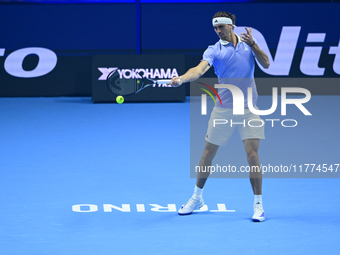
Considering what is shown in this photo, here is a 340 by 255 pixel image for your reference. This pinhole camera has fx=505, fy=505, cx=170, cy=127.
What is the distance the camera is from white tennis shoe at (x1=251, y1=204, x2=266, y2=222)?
4.38 m

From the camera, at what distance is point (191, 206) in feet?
15.3

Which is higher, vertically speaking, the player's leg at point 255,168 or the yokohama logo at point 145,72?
the yokohama logo at point 145,72

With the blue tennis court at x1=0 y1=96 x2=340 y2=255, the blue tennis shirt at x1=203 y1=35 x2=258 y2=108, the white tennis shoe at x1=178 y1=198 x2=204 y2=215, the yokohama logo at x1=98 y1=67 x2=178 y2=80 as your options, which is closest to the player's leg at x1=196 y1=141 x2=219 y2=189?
the white tennis shoe at x1=178 y1=198 x2=204 y2=215

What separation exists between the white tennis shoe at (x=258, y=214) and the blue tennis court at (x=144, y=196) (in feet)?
0.18

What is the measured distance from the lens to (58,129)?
29.7 ft

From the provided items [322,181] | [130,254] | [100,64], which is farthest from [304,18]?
[130,254]

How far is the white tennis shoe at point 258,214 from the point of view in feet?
14.4

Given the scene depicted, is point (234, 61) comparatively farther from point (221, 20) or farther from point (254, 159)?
point (254, 159)

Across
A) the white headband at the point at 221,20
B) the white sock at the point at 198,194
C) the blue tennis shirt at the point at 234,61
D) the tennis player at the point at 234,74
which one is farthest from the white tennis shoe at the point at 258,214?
the white headband at the point at 221,20

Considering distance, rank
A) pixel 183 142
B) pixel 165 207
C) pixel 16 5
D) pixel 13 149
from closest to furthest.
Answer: pixel 165 207, pixel 13 149, pixel 183 142, pixel 16 5

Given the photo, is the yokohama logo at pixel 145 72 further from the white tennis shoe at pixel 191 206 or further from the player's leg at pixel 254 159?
the player's leg at pixel 254 159

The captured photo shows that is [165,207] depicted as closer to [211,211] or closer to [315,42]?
[211,211]

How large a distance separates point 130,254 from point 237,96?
1693mm

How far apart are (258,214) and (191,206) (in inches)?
24.8
